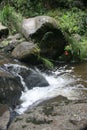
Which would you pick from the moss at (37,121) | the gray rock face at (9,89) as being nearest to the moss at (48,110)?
the moss at (37,121)

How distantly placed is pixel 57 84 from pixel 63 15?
5.72 m

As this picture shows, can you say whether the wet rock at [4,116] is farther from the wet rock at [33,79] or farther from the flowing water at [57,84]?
the wet rock at [33,79]

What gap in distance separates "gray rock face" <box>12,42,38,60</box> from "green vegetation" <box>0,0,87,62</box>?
481 millimetres

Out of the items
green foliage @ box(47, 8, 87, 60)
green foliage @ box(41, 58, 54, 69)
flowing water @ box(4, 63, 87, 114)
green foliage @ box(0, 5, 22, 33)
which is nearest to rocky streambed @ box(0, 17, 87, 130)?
flowing water @ box(4, 63, 87, 114)

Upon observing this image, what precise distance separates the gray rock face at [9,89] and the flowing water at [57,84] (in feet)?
0.64

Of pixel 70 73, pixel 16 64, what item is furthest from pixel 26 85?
pixel 70 73

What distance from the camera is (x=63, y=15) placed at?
569 inches

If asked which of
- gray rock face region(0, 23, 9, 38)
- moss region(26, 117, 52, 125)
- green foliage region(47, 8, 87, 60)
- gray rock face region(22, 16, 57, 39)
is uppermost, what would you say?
gray rock face region(22, 16, 57, 39)

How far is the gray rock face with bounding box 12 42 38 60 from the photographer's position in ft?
33.6

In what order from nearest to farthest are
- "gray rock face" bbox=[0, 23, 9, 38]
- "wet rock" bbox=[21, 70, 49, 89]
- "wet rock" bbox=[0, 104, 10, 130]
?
"wet rock" bbox=[0, 104, 10, 130] < "wet rock" bbox=[21, 70, 49, 89] < "gray rock face" bbox=[0, 23, 9, 38]

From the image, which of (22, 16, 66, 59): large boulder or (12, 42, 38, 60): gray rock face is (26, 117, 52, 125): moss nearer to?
(12, 42, 38, 60): gray rock face

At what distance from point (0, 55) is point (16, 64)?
1013 mm

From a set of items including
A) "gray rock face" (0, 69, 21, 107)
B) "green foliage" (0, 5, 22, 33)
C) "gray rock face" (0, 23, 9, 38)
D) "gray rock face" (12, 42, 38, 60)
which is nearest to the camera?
"gray rock face" (0, 69, 21, 107)

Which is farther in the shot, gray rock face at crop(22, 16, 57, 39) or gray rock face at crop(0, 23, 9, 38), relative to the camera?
gray rock face at crop(0, 23, 9, 38)
